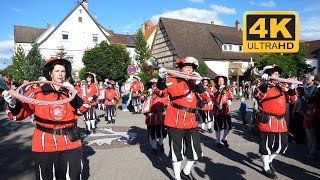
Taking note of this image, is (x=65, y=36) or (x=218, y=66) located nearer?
(x=218, y=66)

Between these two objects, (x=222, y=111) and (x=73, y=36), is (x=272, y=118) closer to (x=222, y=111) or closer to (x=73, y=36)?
(x=222, y=111)

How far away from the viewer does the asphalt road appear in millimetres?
6211

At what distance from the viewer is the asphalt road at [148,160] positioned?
6.21 meters

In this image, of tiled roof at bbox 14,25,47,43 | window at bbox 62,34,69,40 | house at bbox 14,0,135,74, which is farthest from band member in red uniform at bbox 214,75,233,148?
tiled roof at bbox 14,25,47,43

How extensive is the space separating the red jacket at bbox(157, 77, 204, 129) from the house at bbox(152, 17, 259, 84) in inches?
1163

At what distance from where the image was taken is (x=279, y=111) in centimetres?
591

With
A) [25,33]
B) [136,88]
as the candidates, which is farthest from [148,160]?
[25,33]

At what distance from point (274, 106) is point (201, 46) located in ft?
109

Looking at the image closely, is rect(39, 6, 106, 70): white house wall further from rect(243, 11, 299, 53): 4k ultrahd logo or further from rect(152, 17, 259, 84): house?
rect(243, 11, 299, 53): 4k ultrahd logo

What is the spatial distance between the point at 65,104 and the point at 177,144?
2359 mm

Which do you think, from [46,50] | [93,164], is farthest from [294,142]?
[46,50]

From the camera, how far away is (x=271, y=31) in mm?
5320

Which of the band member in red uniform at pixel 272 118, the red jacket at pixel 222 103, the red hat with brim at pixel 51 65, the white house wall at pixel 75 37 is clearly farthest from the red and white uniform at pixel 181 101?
the white house wall at pixel 75 37

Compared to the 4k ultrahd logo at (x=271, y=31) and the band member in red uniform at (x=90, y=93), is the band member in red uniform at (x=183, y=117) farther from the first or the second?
the band member in red uniform at (x=90, y=93)
